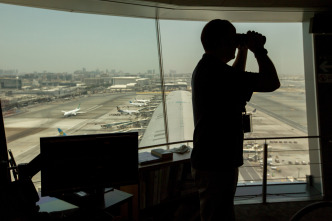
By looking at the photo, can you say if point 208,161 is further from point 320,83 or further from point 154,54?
point 320,83

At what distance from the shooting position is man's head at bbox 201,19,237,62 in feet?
3.88

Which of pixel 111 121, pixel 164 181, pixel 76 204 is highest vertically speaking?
pixel 111 121

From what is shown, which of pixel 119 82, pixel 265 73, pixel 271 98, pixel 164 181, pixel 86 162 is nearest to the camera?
pixel 265 73

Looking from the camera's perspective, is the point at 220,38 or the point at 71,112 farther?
the point at 71,112

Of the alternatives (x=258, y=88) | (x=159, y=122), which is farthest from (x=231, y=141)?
(x=159, y=122)

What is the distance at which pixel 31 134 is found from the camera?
8.80 feet

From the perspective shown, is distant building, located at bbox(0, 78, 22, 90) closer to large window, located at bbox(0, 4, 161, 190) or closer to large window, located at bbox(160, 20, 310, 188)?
large window, located at bbox(0, 4, 161, 190)

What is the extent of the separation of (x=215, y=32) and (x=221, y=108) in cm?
38

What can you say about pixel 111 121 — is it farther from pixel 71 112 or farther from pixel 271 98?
pixel 271 98

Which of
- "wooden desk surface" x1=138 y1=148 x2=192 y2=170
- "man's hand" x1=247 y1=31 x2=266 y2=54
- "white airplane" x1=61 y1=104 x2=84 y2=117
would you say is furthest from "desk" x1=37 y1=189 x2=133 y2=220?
"white airplane" x1=61 y1=104 x2=84 y2=117

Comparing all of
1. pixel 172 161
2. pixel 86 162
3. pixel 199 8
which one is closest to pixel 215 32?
pixel 86 162

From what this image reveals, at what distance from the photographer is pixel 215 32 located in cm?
118

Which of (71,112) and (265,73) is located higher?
(265,73)

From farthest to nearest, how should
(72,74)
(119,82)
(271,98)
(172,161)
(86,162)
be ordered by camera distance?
(271,98), (119,82), (72,74), (172,161), (86,162)
